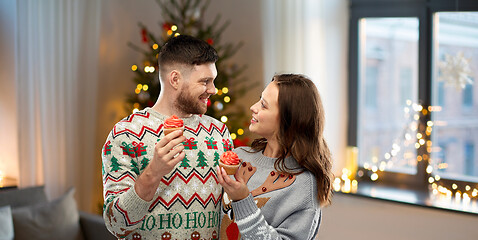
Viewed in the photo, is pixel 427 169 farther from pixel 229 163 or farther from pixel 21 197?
pixel 21 197

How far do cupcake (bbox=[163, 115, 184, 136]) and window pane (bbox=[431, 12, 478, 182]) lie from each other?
2.40 meters

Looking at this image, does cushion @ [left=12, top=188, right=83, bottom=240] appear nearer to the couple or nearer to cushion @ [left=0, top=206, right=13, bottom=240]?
cushion @ [left=0, top=206, right=13, bottom=240]

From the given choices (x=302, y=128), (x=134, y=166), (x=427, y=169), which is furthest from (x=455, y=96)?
(x=134, y=166)

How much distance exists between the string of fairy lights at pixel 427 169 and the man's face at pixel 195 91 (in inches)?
84.2

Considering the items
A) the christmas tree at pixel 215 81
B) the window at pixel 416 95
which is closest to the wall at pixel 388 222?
the window at pixel 416 95

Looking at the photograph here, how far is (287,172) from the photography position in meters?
1.76

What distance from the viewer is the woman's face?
177 centimetres

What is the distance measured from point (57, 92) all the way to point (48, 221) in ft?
3.62

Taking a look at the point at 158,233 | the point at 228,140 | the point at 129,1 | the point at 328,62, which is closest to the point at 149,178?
the point at 158,233

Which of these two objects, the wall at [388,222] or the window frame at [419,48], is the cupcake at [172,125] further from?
the window frame at [419,48]

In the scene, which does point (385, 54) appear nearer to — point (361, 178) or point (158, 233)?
point (361, 178)

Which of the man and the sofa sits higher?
the man

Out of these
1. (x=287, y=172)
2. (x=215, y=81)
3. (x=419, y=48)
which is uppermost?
(x=419, y=48)

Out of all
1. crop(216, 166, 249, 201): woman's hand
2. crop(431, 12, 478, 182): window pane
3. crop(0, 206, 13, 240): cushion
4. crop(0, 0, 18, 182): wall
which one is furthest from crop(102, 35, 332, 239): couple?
crop(0, 0, 18, 182): wall
